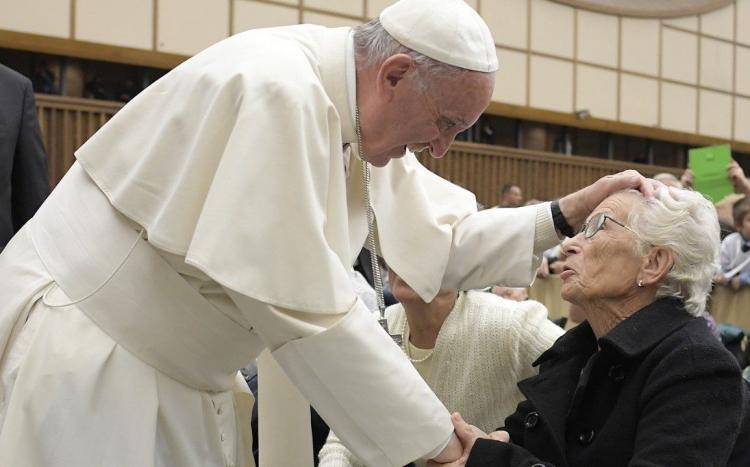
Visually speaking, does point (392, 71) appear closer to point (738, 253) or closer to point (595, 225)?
point (595, 225)

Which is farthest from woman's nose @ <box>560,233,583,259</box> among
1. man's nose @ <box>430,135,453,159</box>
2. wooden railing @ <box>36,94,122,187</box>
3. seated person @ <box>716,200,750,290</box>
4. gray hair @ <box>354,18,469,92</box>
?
wooden railing @ <box>36,94,122,187</box>

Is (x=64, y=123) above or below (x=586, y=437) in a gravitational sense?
above

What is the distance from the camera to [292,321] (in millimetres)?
1486

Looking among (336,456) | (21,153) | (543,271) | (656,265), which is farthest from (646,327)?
(543,271)

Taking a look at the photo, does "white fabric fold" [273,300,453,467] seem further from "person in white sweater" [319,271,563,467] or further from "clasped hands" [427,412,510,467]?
"person in white sweater" [319,271,563,467]

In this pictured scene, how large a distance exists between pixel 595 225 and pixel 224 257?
1.04 m

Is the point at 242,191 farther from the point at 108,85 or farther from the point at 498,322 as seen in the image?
the point at 108,85

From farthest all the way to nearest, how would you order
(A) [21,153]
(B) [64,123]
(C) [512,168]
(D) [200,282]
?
(C) [512,168] < (B) [64,123] < (A) [21,153] < (D) [200,282]

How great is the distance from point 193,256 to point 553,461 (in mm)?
1029

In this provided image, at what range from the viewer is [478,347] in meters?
2.69

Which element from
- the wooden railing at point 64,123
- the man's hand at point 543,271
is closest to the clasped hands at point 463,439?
the man's hand at point 543,271

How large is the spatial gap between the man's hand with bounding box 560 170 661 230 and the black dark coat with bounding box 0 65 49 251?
155 centimetres

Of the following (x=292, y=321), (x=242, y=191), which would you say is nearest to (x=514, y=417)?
(x=292, y=321)

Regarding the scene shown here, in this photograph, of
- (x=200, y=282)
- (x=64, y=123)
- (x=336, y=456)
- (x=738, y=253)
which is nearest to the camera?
(x=200, y=282)
